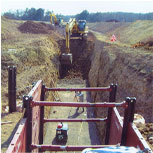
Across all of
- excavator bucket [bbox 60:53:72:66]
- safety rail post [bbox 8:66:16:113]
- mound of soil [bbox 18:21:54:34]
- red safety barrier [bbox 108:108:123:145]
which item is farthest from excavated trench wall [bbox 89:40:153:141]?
mound of soil [bbox 18:21:54:34]

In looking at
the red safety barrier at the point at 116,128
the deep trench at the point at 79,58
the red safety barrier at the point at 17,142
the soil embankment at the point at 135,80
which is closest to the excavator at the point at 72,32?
the deep trench at the point at 79,58

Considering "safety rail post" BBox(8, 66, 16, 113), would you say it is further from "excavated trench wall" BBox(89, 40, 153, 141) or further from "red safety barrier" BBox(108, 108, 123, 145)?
"red safety barrier" BBox(108, 108, 123, 145)

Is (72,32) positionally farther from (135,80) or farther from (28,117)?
(28,117)

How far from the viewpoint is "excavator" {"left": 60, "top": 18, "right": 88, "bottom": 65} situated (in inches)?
821

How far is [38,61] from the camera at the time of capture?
19016mm

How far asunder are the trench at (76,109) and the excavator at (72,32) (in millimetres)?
1354

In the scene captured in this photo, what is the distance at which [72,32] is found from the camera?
26312 mm

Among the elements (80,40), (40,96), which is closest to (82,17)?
(80,40)

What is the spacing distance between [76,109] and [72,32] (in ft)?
47.3

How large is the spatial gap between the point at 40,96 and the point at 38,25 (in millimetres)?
35479

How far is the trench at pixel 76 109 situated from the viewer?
10.7 m

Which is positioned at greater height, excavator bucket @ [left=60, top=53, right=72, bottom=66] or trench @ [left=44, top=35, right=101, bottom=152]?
excavator bucket @ [left=60, top=53, right=72, bottom=66]

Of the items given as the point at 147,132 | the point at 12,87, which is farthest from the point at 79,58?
the point at 147,132

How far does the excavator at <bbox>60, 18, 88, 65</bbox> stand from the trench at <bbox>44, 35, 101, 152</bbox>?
4.44 feet
